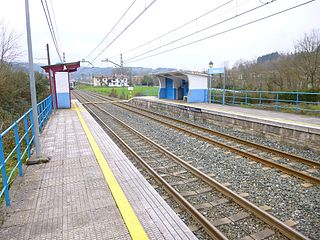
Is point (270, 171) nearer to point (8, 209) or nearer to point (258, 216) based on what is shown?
point (258, 216)

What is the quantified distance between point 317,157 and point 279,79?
2173 cm

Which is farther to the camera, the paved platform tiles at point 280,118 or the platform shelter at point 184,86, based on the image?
the platform shelter at point 184,86

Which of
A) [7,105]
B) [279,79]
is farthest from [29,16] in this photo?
[279,79]

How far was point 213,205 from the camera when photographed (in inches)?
190

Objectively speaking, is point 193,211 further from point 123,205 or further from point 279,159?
point 279,159

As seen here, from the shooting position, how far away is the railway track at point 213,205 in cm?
390

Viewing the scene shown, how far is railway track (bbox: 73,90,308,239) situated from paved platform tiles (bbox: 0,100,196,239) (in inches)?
22.7

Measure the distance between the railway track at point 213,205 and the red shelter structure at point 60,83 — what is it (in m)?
15.4

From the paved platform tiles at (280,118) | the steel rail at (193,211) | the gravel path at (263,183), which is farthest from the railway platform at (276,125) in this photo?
the steel rail at (193,211)

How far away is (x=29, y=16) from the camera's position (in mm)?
6102

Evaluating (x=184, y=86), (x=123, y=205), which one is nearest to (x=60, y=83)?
(x=184, y=86)

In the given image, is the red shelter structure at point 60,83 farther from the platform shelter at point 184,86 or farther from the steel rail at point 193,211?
the steel rail at point 193,211

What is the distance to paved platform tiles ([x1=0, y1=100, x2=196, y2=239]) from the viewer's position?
136 inches

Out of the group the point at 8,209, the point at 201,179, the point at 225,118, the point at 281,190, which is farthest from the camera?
the point at 225,118
